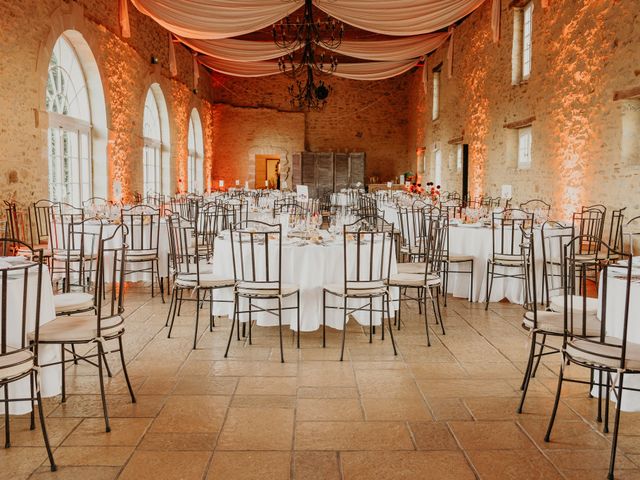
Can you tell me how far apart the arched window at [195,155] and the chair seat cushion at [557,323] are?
47.0 feet

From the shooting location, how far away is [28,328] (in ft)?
9.70

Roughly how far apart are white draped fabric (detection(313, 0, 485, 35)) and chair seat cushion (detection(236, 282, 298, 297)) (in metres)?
7.35

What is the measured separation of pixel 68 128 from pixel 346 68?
874 cm

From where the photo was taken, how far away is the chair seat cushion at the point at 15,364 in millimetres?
2406

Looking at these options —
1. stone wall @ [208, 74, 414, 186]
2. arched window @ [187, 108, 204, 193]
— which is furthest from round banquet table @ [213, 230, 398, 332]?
stone wall @ [208, 74, 414, 186]

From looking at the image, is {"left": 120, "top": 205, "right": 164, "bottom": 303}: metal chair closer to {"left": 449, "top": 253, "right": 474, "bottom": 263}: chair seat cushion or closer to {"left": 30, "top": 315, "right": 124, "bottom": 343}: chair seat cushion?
{"left": 30, "top": 315, "right": 124, "bottom": 343}: chair seat cushion

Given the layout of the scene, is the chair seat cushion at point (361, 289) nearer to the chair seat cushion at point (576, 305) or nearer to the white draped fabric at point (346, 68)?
the chair seat cushion at point (576, 305)

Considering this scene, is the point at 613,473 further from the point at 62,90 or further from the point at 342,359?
the point at 62,90

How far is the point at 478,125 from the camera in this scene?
40.9 feet

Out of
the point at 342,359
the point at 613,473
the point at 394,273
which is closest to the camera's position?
the point at 613,473

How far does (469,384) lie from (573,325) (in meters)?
0.73

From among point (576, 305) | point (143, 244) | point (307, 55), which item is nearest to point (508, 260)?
point (576, 305)

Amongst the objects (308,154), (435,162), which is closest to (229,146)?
(308,154)

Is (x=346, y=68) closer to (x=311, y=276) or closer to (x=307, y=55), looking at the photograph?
(x=307, y=55)
